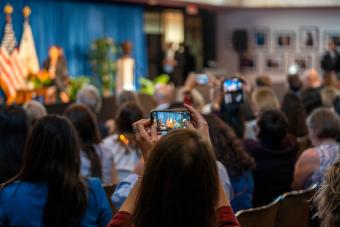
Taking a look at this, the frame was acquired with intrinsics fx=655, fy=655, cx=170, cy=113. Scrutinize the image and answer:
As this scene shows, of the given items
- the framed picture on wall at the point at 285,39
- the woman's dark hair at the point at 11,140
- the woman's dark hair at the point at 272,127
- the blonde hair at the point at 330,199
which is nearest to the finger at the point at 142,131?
the blonde hair at the point at 330,199

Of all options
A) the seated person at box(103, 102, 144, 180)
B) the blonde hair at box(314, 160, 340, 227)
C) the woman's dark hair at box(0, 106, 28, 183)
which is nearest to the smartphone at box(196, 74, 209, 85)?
the seated person at box(103, 102, 144, 180)

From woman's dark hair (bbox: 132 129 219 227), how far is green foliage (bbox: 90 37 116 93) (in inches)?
551

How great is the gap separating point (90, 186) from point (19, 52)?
1123 cm

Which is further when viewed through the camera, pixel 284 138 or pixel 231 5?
pixel 231 5

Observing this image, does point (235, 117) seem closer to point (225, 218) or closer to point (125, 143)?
point (125, 143)

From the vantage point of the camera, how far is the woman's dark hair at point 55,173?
279 cm

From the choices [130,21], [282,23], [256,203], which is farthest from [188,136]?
[282,23]

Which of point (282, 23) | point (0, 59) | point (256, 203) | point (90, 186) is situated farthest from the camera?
point (282, 23)

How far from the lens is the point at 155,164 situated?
69.7 inches

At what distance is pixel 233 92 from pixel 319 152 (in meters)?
1.40

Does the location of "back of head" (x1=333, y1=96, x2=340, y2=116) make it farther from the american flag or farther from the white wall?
the white wall

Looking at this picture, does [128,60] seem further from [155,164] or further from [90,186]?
[155,164]

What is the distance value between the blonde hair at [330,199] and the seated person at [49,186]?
3.48ft

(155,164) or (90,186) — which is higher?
(155,164)
